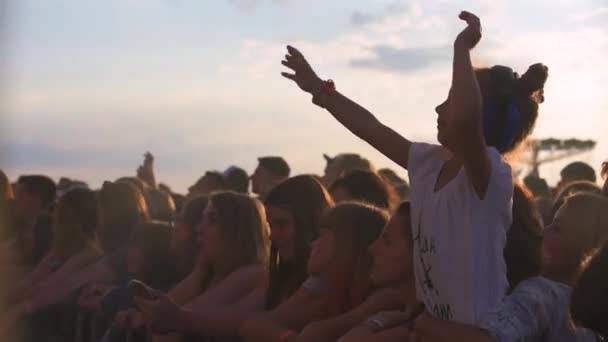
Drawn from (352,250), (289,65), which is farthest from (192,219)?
(289,65)

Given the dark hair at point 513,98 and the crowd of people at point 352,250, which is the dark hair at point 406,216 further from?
the dark hair at point 513,98

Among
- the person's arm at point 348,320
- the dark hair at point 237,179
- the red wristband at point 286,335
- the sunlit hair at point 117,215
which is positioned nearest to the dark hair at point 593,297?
the person's arm at point 348,320

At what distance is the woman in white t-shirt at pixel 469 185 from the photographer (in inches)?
130

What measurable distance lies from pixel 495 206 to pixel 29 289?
577 cm

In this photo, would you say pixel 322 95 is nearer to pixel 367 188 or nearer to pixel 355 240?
pixel 355 240

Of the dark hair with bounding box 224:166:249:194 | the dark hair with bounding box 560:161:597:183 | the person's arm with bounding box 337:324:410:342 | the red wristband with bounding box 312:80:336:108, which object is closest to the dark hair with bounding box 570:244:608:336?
the person's arm with bounding box 337:324:410:342

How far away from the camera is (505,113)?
142 inches

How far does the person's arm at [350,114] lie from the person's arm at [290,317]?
53.3 inches

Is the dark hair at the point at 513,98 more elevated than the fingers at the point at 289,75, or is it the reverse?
the fingers at the point at 289,75

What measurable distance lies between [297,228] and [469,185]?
236 cm

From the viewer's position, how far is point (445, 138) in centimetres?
341

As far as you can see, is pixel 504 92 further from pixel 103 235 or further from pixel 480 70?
pixel 103 235

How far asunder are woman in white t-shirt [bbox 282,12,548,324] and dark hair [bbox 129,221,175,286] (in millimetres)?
3799

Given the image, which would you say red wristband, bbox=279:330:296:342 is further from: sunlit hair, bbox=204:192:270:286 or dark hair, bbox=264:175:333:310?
sunlit hair, bbox=204:192:270:286
